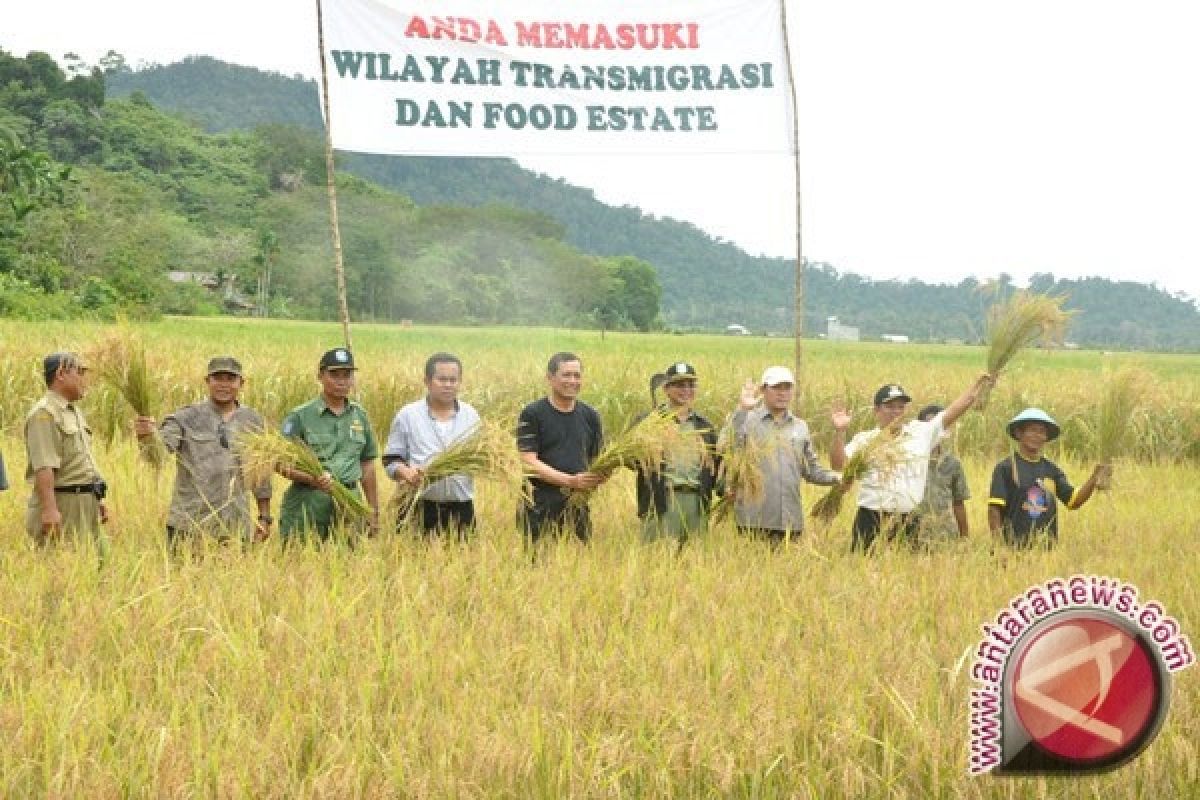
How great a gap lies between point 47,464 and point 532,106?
5.56 metres

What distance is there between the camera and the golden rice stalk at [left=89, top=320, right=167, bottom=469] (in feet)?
21.0

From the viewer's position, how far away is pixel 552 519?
607cm

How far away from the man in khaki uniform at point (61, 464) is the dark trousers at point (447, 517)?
1474 mm

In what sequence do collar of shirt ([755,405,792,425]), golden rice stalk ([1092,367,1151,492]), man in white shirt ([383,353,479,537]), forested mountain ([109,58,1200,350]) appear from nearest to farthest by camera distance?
man in white shirt ([383,353,479,537]) → collar of shirt ([755,405,792,425]) → golden rice stalk ([1092,367,1151,492]) → forested mountain ([109,58,1200,350])

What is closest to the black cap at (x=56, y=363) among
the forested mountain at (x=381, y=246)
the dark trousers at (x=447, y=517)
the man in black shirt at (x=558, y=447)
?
the dark trousers at (x=447, y=517)

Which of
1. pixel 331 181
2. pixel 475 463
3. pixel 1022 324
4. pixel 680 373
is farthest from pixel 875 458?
pixel 331 181

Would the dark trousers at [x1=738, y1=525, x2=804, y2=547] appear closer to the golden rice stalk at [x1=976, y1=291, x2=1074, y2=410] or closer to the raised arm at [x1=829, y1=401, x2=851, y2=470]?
the raised arm at [x1=829, y1=401, x2=851, y2=470]

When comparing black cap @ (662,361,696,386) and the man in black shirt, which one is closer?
the man in black shirt

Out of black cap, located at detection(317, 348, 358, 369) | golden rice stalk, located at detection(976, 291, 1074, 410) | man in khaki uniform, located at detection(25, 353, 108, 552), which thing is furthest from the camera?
golden rice stalk, located at detection(976, 291, 1074, 410)

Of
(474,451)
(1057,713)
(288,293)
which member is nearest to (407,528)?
(474,451)

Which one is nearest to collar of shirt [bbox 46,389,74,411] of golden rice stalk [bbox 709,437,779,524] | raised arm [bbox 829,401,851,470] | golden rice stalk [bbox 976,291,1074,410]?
golden rice stalk [bbox 709,437,779,524]

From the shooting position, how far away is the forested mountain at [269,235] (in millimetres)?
53356

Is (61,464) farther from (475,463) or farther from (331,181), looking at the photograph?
(331,181)

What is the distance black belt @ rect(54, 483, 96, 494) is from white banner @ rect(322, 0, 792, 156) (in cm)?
407
